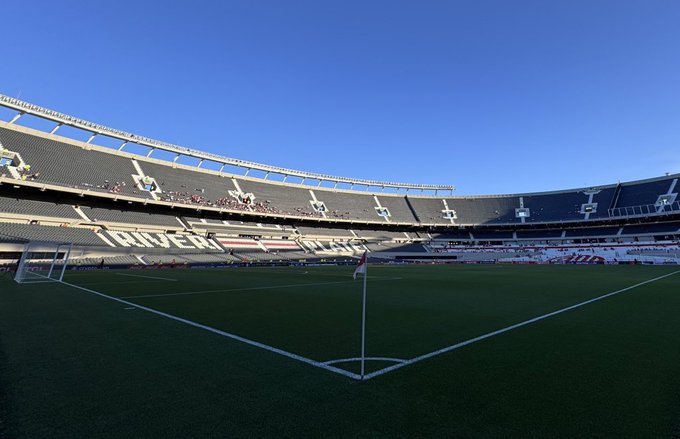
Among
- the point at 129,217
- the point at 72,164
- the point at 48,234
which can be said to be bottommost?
the point at 48,234

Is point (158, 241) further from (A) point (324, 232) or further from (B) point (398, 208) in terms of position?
(B) point (398, 208)

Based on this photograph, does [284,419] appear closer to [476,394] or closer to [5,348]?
[476,394]

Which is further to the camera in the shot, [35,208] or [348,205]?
[348,205]

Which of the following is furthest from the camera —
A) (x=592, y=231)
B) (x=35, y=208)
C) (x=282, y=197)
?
(x=282, y=197)

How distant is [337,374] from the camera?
167 inches

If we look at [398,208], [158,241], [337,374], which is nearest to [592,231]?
[398,208]

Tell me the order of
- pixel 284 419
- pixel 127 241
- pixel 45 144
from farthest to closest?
pixel 45 144 < pixel 127 241 < pixel 284 419

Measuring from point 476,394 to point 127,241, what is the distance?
43830 mm

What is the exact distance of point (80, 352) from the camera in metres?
5.23

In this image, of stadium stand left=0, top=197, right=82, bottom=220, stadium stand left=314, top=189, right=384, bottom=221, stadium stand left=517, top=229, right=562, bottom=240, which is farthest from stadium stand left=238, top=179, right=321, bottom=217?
stadium stand left=517, top=229, right=562, bottom=240

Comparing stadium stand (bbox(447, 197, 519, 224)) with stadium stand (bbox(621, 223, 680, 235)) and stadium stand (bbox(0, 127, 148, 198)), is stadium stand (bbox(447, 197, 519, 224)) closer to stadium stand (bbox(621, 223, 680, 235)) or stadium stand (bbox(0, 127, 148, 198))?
stadium stand (bbox(621, 223, 680, 235))

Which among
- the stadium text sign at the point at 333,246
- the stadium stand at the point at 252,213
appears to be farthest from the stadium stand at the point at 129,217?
the stadium text sign at the point at 333,246

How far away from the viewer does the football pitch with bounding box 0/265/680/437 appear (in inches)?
117

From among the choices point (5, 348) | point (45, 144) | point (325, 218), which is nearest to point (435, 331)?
point (5, 348)
